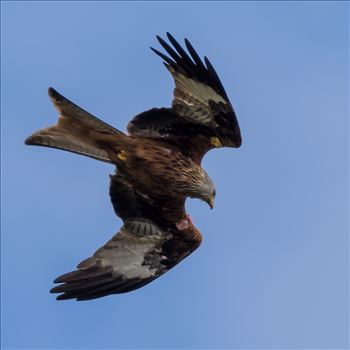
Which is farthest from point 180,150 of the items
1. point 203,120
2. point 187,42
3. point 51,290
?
point 51,290

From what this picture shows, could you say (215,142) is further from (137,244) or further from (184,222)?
(137,244)

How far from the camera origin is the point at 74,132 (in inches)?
680

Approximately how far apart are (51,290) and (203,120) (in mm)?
3446

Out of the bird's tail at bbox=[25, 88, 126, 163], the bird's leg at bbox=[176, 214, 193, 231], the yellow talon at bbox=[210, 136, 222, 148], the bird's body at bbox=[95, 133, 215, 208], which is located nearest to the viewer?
the bird's tail at bbox=[25, 88, 126, 163]

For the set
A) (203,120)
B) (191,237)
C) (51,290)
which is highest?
(203,120)

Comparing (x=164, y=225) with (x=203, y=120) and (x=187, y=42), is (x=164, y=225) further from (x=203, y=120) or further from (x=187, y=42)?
(x=187, y=42)

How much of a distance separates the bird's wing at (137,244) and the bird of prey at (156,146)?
2 centimetres

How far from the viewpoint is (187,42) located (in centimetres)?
1722

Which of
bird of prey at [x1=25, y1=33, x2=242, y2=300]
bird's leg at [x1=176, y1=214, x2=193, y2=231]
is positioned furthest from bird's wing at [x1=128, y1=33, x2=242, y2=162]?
bird's leg at [x1=176, y1=214, x2=193, y2=231]

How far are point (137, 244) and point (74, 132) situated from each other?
2.50m

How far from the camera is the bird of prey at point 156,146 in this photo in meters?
17.2

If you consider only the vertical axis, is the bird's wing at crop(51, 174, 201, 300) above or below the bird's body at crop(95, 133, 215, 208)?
below

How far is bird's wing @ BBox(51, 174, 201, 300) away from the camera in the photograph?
18.2m

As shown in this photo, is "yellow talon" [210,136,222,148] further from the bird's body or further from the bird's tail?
the bird's tail
